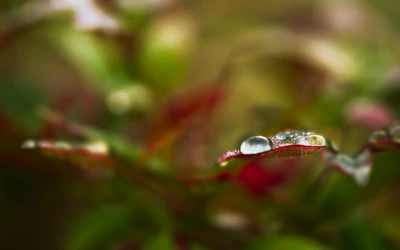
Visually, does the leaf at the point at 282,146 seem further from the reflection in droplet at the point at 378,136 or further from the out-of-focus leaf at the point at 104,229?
the out-of-focus leaf at the point at 104,229

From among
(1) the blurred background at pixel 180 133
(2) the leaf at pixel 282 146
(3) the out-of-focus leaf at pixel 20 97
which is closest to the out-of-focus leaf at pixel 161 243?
(1) the blurred background at pixel 180 133

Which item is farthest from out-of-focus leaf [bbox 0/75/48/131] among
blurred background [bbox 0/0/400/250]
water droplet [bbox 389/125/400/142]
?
water droplet [bbox 389/125/400/142]

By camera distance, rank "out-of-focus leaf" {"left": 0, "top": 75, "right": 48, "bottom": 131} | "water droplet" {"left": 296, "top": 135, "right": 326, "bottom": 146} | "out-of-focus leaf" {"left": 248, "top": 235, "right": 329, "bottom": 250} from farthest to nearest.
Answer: "out-of-focus leaf" {"left": 0, "top": 75, "right": 48, "bottom": 131} → "out-of-focus leaf" {"left": 248, "top": 235, "right": 329, "bottom": 250} → "water droplet" {"left": 296, "top": 135, "right": 326, "bottom": 146}

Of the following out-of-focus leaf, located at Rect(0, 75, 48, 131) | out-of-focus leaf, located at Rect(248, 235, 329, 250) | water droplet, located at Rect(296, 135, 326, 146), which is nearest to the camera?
water droplet, located at Rect(296, 135, 326, 146)

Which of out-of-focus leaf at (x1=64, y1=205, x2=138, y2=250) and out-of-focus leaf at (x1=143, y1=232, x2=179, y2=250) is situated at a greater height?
out-of-focus leaf at (x1=64, y1=205, x2=138, y2=250)

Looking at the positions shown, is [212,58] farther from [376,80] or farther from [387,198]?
[387,198]

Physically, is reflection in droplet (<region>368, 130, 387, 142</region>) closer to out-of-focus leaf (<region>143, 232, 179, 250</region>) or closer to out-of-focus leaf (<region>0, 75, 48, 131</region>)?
out-of-focus leaf (<region>143, 232, 179, 250</region>)
